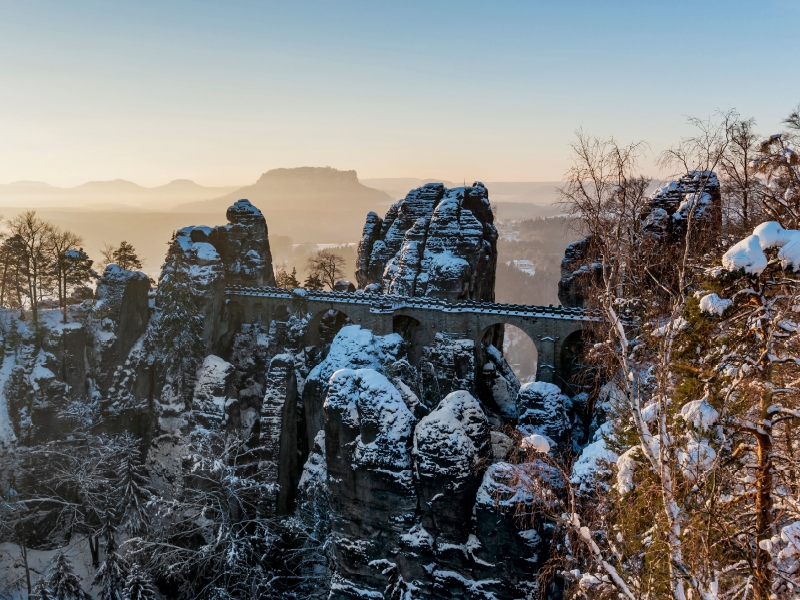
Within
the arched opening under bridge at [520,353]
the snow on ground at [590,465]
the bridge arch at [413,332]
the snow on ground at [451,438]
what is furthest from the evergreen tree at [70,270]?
the arched opening under bridge at [520,353]

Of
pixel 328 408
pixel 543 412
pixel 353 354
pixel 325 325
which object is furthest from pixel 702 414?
pixel 325 325

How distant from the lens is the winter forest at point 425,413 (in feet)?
27.9

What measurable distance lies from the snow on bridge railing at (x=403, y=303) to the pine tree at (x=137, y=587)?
55.0 ft

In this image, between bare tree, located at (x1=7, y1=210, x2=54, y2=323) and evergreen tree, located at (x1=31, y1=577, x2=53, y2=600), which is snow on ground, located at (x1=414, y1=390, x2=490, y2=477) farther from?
bare tree, located at (x1=7, y1=210, x2=54, y2=323)

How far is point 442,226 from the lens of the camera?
3356 centimetres

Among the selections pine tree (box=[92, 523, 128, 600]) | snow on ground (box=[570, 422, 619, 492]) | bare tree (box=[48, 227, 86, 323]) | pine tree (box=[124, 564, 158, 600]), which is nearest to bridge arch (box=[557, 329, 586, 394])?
snow on ground (box=[570, 422, 619, 492])

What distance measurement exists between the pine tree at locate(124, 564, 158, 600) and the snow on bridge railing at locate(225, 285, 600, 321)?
16.8m

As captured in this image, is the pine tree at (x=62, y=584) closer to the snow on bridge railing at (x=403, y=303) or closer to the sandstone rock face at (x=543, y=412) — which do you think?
the sandstone rock face at (x=543, y=412)

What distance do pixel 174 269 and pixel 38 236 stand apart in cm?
1037

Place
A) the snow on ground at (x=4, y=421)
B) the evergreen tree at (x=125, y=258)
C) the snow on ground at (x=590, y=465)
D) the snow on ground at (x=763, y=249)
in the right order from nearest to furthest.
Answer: the snow on ground at (x=763, y=249) → the snow on ground at (x=590, y=465) → the snow on ground at (x=4, y=421) → the evergreen tree at (x=125, y=258)

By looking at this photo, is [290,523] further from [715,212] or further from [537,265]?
[537,265]

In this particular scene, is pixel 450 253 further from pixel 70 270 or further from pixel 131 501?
pixel 70 270

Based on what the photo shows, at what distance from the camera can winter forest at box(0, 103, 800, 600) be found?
8.51m

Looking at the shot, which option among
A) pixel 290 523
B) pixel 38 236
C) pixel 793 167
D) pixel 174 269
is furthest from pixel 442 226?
pixel 38 236
